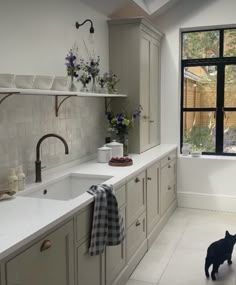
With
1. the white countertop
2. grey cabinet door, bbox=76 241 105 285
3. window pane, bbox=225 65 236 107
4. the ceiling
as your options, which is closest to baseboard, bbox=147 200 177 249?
the white countertop

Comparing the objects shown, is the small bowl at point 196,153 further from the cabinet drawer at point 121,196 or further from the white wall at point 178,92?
the cabinet drawer at point 121,196

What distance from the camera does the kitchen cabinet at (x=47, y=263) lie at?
1.51 m

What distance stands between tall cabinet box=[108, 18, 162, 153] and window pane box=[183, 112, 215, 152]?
837mm

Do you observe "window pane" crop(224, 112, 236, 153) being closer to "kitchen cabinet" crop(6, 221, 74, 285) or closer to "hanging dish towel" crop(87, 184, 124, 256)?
"hanging dish towel" crop(87, 184, 124, 256)

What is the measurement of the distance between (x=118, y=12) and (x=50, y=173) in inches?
87.6

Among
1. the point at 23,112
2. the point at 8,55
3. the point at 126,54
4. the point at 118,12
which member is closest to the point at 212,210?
the point at 126,54

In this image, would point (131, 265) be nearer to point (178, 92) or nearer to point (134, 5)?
point (178, 92)

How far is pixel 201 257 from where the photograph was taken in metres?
3.33

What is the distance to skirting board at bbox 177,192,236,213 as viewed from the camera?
4.63 m

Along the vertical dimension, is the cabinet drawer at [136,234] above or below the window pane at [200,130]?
below

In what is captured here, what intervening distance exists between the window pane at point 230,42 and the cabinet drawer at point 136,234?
8.49 ft

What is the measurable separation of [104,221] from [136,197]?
2.91 feet

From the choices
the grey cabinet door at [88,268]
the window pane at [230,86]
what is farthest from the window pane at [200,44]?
the grey cabinet door at [88,268]

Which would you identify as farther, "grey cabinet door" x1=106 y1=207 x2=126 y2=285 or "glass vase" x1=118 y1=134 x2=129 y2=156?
"glass vase" x1=118 y1=134 x2=129 y2=156
